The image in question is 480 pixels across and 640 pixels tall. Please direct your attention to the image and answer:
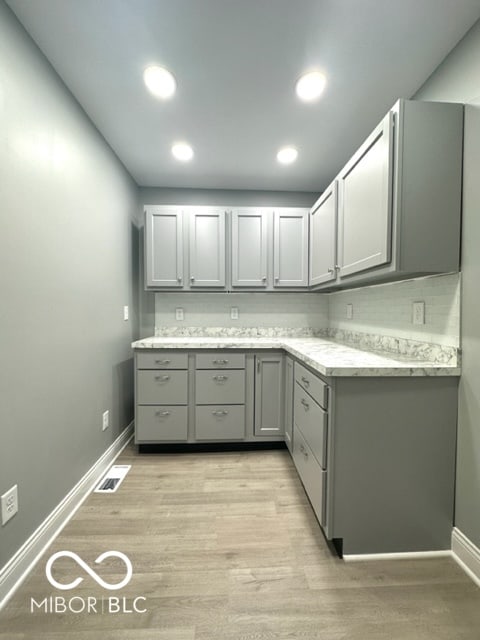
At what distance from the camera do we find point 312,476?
151 centimetres

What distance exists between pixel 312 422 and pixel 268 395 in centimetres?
84

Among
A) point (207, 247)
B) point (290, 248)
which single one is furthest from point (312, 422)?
point (207, 247)

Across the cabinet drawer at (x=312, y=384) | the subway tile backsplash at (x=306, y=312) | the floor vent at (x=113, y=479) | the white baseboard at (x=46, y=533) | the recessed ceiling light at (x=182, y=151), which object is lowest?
the floor vent at (x=113, y=479)

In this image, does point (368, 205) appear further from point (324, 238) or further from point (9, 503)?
point (9, 503)

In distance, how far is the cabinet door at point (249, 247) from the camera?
2.61m

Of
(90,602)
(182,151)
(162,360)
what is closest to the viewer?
(90,602)

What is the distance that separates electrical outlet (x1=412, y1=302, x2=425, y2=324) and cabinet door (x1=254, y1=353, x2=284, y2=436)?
1.05 metres

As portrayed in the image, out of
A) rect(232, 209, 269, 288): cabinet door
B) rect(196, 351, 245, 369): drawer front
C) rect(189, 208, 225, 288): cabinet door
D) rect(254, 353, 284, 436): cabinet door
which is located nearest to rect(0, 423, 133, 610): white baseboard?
rect(196, 351, 245, 369): drawer front

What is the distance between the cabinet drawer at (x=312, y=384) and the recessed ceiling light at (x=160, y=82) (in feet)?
5.94

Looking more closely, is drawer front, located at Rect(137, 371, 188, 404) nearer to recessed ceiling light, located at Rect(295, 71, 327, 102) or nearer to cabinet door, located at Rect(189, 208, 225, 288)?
cabinet door, located at Rect(189, 208, 225, 288)

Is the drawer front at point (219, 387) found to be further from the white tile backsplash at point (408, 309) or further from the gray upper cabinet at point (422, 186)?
the gray upper cabinet at point (422, 186)

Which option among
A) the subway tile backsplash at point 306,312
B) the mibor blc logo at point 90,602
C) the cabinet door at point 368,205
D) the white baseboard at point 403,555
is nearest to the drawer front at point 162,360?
the subway tile backsplash at point 306,312

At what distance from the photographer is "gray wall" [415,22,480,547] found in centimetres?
123

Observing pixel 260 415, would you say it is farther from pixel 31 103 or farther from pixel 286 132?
pixel 31 103
